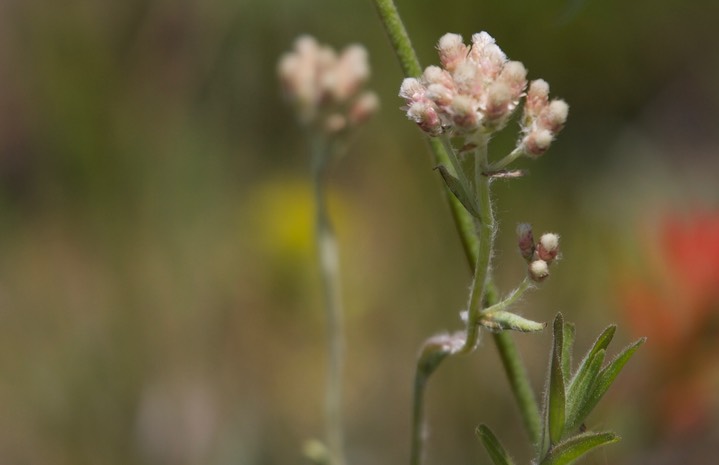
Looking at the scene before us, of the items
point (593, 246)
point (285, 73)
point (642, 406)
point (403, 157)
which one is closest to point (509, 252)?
point (593, 246)

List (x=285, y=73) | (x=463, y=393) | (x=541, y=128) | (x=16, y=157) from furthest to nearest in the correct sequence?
(x=16, y=157), (x=463, y=393), (x=285, y=73), (x=541, y=128)

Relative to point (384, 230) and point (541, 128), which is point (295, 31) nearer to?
point (384, 230)

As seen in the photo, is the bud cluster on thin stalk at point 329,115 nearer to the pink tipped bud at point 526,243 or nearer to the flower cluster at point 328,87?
the flower cluster at point 328,87

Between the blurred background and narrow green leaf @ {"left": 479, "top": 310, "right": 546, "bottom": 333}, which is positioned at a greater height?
the blurred background

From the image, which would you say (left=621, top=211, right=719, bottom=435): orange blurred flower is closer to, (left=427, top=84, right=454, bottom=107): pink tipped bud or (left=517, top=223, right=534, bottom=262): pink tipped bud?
(left=517, top=223, right=534, bottom=262): pink tipped bud

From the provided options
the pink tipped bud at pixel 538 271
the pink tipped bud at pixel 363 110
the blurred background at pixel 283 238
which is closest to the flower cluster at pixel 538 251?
the pink tipped bud at pixel 538 271

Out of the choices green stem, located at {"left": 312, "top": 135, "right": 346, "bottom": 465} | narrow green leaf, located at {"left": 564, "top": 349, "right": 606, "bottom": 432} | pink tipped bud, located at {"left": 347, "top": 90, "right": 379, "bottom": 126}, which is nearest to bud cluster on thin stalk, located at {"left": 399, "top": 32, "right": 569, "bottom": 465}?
narrow green leaf, located at {"left": 564, "top": 349, "right": 606, "bottom": 432}
